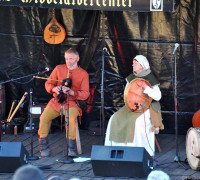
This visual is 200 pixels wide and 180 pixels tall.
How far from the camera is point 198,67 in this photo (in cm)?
796

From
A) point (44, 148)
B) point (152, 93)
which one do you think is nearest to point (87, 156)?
point (44, 148)

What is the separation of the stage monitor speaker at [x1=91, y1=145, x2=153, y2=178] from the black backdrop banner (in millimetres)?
1964

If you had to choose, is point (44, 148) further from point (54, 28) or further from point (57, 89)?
point (54, 28)

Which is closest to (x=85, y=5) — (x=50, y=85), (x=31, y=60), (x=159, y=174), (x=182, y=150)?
(x=50, y=85)

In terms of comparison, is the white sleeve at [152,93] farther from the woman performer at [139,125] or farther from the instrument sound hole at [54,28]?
the instrument sound hole at [54,28]

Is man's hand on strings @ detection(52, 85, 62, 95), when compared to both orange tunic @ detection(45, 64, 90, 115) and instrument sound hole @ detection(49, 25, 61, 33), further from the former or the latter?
instrument sound hole @ detection(49, 25, 61, 33)

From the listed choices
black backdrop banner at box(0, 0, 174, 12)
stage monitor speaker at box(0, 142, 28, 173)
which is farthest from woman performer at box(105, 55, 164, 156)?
stage monitor speaker at box(0, 142, 28, 173)

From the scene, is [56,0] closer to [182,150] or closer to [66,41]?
[66,41]

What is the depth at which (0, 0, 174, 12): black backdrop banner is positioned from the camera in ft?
22.5

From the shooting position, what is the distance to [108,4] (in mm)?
6941

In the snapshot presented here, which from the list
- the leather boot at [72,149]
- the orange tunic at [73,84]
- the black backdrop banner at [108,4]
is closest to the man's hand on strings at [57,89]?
the orange tunic at [73,84]

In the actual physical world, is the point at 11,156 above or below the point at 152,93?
below

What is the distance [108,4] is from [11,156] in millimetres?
2397

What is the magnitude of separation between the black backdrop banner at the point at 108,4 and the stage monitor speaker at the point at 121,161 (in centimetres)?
196
